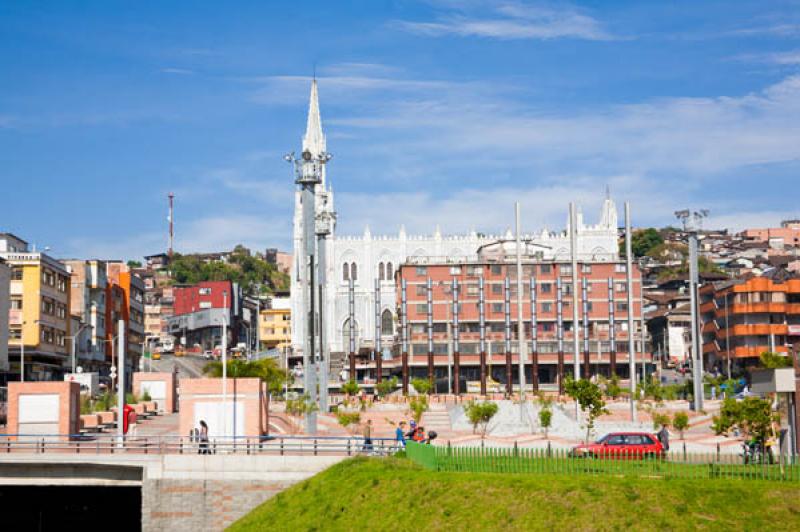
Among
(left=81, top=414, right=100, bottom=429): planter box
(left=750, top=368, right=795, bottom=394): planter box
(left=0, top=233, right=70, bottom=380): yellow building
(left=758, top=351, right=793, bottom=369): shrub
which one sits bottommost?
(left=81, top=414, right=100, bottom=429): planter box

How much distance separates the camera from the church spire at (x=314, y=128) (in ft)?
570

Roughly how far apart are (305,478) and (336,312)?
417 ft

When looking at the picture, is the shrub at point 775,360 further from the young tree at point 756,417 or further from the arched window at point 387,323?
the arched window at point 387,323

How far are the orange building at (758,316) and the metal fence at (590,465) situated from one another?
2845 inches

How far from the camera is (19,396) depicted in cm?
4441

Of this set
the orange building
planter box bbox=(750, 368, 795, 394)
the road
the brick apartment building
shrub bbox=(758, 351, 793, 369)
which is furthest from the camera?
the road

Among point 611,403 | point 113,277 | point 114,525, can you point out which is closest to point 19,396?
point 114,525

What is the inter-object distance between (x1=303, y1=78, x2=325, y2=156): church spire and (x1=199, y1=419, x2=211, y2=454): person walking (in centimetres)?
13237

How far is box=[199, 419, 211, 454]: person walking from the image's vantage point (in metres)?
37.8

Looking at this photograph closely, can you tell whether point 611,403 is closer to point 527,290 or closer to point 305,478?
point 527,290

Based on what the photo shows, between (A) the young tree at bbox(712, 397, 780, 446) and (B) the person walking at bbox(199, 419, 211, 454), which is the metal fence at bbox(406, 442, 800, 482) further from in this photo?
(B) the person walking at bbox(199, 419, 211, 454)

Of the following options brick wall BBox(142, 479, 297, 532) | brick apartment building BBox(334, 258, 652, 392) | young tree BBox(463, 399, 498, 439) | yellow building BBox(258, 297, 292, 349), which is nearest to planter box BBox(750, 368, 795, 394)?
brick wall BBox(142, 479, 297, 532)

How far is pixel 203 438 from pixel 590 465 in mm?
13660

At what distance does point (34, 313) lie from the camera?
88750mm
